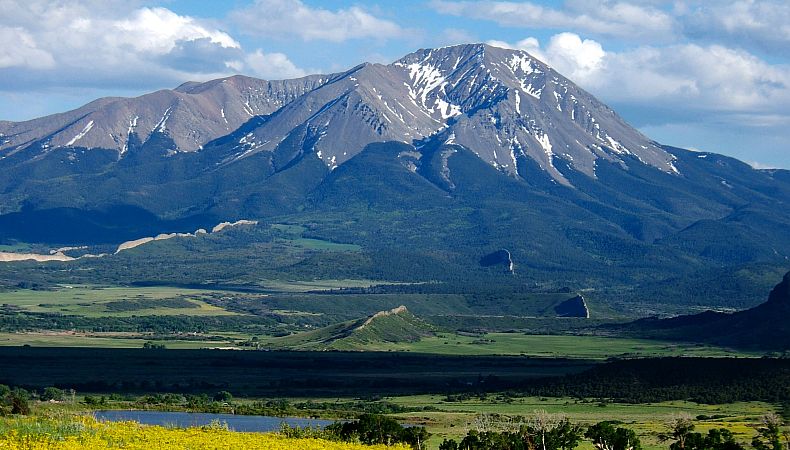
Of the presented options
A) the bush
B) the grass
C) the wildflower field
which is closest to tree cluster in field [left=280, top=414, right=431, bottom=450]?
the grass

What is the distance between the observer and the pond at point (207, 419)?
417 ft

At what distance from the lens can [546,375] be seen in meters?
194

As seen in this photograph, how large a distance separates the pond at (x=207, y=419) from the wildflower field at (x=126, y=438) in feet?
72.0

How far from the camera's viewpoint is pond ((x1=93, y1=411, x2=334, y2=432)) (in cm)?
12706

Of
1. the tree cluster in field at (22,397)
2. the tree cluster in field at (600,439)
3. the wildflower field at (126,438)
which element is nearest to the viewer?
the wildflower field at (126,438)

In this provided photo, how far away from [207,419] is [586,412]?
3672 centimetres

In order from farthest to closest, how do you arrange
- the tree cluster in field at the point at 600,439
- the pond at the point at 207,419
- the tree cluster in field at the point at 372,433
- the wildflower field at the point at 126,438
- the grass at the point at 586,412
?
1. the pond at the point at 207,419
2. the grass at the point at 586,412
3. the tree cluster in field at the point at 372,433
4. the tree cluster in field at the point at 600,439
5. the wildflower field at the point at 126,438

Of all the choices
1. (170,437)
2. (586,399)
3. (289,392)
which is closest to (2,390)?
(289,392)

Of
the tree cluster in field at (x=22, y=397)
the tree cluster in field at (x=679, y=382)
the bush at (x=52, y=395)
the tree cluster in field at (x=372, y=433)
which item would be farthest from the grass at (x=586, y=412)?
the bush at (x=52, y=395)

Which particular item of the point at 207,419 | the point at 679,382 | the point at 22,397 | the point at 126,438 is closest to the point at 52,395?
the point at 22,397

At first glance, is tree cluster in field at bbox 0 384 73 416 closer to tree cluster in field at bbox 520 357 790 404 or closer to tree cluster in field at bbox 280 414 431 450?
tree cluster in field at bbox 280 414 431 450

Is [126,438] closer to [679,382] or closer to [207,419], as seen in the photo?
[207,419]

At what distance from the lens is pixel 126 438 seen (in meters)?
88.9

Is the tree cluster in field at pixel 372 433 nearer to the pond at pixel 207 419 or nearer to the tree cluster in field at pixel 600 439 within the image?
the tree cluster in field at pixel 600 439
